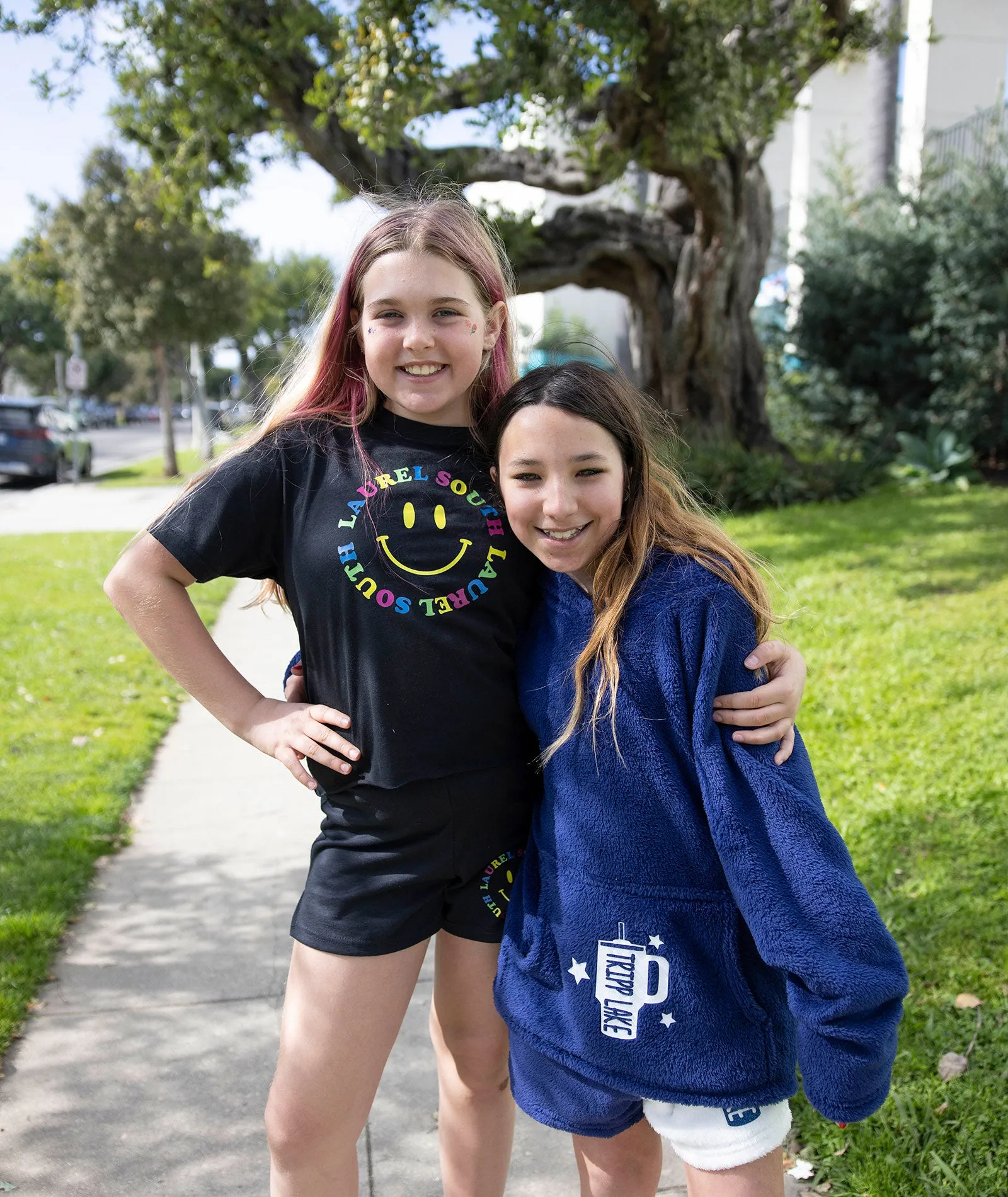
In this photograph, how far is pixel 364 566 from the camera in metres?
1.76

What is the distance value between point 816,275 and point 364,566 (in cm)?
1207

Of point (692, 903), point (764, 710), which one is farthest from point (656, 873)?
point (764, 710)

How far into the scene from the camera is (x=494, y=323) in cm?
197

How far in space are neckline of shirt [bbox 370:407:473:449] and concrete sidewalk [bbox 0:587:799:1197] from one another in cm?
169

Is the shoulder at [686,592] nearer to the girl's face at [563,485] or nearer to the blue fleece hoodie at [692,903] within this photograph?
the blue fleece hoodie at [692,903]

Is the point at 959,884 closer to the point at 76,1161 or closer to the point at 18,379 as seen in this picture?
the point at 76,1161

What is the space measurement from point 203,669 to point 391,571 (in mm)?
447

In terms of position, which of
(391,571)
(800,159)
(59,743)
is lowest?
(59,743)

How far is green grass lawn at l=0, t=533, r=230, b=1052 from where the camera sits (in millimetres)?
3525

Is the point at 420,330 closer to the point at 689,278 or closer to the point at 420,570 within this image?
the point at 420,570

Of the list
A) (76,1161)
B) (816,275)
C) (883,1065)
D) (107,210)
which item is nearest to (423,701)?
(883,1065)

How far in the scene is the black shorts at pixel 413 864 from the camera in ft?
5.75

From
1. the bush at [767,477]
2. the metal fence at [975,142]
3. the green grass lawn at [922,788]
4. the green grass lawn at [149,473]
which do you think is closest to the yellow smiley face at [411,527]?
the green grass lawn at [922,788]

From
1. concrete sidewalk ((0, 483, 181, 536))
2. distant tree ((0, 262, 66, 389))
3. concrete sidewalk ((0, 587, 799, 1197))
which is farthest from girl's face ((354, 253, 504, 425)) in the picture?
distant tree ((0, 262, 66, 389))
